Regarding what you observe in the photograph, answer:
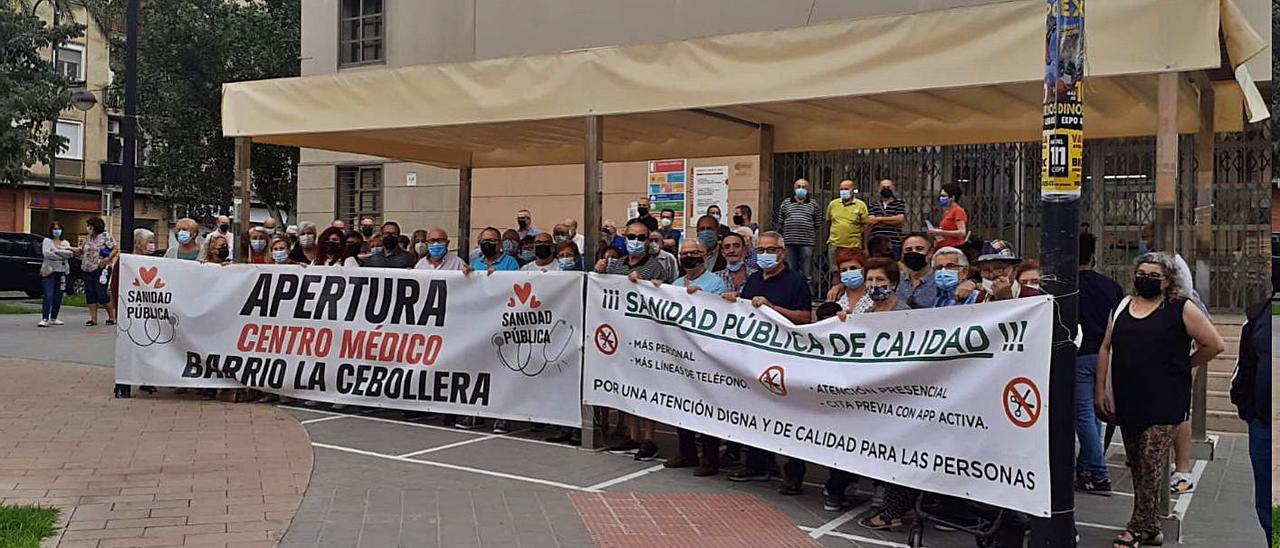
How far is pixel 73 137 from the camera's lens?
46.7 metres

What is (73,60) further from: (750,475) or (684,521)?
(684,521)

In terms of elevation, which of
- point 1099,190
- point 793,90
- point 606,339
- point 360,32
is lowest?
point 606,339

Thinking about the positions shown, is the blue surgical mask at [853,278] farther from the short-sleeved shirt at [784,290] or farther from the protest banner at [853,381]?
the short-sleeved shirt at [784,290]

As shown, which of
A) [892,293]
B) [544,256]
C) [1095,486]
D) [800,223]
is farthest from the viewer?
[800,223]

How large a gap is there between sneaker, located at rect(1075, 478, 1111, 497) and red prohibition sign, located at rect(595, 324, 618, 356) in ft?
11.5

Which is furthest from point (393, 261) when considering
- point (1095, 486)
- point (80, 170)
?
point (80, 170)

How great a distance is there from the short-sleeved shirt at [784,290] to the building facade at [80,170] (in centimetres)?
4192

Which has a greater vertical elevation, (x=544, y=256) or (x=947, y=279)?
(x=544, y=256)

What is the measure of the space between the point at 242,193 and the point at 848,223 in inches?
259

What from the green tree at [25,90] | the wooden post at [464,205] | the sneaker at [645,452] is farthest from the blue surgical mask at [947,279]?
the green tree at [25,90]

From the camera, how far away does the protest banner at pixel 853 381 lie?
5695 mm

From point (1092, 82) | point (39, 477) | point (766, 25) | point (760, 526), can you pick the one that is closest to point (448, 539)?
point (760, 526)

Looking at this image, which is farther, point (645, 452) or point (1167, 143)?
point (645, 452)

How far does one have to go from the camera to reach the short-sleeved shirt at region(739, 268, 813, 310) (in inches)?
298
